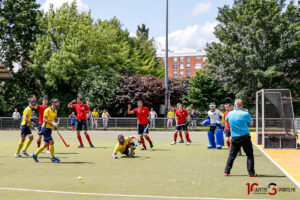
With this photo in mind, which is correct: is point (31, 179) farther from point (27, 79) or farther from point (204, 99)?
point (27, 79)

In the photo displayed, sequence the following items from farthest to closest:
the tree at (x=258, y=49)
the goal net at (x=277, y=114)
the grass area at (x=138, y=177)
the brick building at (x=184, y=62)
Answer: the brick building at (x=184, y=62) → the tree at (x=258, y=49) → the goal net at (x=277, y=114) → the grass area at (x=138, y=177)

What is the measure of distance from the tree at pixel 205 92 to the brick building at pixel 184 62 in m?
67.2

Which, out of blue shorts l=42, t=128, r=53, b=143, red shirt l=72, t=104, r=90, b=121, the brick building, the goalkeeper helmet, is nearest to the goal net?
the goalkeeper helmet

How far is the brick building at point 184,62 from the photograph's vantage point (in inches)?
4291

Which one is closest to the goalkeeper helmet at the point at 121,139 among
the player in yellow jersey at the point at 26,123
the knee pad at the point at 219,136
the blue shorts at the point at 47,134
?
the blue shorts at the point at 47,134

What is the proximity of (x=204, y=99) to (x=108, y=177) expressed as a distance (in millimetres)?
32417

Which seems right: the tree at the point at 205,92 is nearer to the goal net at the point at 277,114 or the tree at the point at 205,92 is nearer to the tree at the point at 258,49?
the tree at the point at 258,49

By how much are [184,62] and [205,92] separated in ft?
233

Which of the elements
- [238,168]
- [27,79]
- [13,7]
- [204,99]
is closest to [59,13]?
[13,7]

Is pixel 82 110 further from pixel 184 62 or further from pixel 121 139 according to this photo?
pixel 184 62

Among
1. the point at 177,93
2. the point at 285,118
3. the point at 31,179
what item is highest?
the point at 177,93

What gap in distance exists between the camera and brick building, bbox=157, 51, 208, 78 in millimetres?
109000

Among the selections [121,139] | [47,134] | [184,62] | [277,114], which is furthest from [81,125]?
[184,62]

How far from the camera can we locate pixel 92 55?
41562mm
